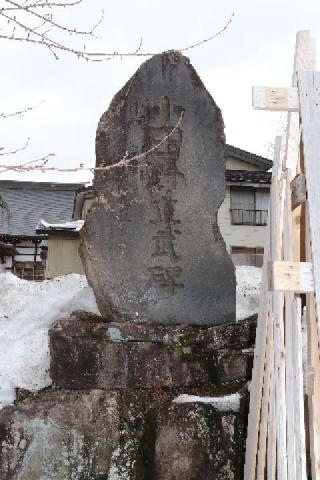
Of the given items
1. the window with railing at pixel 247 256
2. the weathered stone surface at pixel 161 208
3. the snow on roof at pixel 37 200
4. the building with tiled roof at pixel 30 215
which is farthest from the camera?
the snow on roof at pixel 37 200

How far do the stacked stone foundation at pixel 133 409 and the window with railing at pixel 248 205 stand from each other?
13789 mm

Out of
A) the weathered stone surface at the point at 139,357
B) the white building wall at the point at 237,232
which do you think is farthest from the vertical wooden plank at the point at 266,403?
the white building wall at the point at 237,232

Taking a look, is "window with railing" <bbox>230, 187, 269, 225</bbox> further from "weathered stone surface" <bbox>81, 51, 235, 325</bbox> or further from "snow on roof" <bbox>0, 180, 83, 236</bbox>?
"weathered stone surface" <bbox>81, 51, 235, 325</bbox>

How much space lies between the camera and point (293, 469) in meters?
2.41

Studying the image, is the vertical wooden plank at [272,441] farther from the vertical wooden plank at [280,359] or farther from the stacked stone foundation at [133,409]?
the stacked stone foundation at [133,409]

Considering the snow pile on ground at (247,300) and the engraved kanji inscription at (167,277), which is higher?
the engraved kanji inscription at (167,277)

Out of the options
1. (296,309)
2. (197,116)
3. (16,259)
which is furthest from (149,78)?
(16,259)

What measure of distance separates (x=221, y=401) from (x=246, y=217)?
14377 millimetres

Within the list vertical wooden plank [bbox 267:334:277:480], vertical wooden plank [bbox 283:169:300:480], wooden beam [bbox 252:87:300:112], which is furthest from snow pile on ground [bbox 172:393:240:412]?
wooden beam [bbox 252:87:300:112]

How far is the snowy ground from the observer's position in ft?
14.5

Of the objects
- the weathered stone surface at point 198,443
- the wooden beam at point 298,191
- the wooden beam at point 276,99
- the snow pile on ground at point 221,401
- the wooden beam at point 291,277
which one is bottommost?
the weathered stone surface at point 198,443

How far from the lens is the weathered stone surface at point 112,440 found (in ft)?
13.1

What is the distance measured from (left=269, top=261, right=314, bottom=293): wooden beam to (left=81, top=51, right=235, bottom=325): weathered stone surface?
2.43m

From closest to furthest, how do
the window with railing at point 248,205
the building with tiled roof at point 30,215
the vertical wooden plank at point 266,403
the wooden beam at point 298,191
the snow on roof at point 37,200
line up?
1. the wooden beam at point 298,191
2. the vertical wooden plank at point 266,403
3. the window with railing at point 248,205
4. the building with tiled roof at point 30,215
5. the snow on roof at point 37,200
